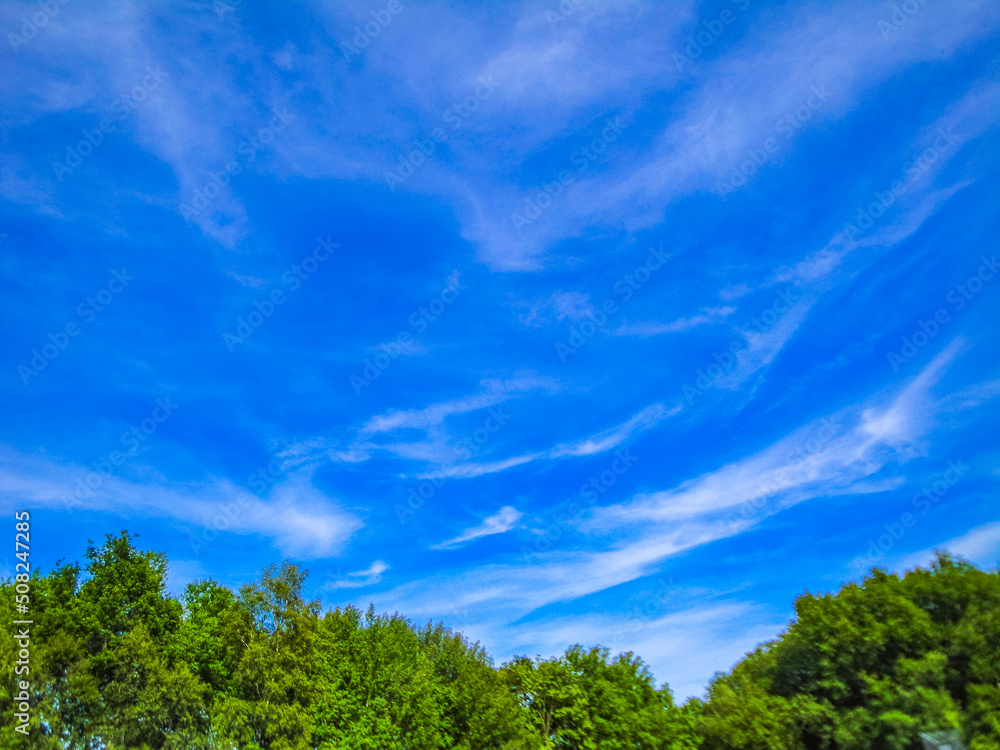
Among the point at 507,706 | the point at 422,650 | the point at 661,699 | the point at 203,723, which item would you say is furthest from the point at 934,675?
the point at 203,723

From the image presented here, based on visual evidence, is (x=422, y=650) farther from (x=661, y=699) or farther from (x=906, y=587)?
(x=906, y=587)

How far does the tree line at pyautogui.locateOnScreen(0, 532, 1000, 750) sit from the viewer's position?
3772cm

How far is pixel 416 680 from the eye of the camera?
45.5 metres

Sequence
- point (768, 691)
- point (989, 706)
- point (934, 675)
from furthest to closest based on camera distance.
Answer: point (768, 691) < point (934, 675) < point (989, 706)

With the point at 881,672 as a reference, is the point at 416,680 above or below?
above

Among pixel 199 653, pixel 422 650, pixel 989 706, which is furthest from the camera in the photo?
pixel 422 650

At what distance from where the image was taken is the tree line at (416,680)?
3772cm

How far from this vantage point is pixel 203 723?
4097 centimetres

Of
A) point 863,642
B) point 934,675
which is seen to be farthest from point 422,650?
point 934,675

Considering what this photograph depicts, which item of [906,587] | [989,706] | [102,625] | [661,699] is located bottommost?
[989,706]

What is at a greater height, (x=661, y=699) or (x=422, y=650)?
(x=422, y=650)

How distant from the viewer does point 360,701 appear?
4428 centimetres

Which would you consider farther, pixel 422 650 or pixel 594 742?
pixel 422 650

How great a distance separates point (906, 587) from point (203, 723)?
1890 inches
